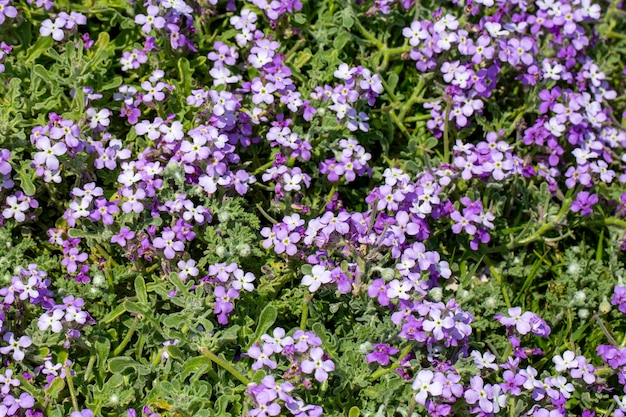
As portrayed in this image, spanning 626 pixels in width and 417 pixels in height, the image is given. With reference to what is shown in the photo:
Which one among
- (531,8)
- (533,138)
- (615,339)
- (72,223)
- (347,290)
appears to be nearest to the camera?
(347,290)

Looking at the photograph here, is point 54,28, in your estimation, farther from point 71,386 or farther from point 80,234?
point 71,386

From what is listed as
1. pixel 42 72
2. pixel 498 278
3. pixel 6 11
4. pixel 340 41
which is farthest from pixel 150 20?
pixel 498 278

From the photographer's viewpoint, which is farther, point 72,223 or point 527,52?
point 527,52

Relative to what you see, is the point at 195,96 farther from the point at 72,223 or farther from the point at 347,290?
the point at 347,290

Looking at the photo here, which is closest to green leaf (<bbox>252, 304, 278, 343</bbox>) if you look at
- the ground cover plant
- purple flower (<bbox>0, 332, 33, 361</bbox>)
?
the ground cover plant

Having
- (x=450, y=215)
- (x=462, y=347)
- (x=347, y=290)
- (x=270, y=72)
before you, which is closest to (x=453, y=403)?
(x=462, y=347)

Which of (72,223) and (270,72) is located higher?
(270,72)
